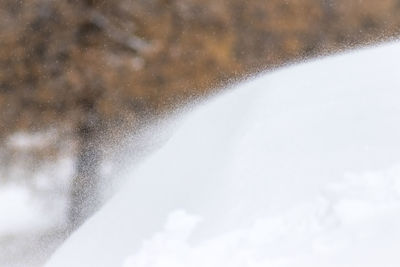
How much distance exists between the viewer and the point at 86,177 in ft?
2.29

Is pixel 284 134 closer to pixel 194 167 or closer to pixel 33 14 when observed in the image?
pixel 194 167

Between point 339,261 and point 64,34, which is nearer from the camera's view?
point 339,261

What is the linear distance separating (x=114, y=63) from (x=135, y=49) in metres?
0.03

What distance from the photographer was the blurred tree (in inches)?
27.8

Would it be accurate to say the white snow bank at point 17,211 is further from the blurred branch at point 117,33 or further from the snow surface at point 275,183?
the blurred branch at point 117,33

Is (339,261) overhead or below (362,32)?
below

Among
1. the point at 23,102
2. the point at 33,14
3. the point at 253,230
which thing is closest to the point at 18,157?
the point at 23,102

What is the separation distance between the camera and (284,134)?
0.69 m

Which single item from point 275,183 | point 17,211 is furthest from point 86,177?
point 275,183

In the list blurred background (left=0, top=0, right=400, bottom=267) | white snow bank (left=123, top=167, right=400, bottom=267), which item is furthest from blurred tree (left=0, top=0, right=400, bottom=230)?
white snow bank (left=123, top=167, right=400, bottom=267)

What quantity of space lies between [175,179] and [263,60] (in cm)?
19

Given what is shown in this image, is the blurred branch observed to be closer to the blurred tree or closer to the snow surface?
the blurred tree

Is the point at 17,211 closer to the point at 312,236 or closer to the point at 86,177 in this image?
the point at 86,177

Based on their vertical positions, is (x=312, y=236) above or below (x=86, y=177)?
below
